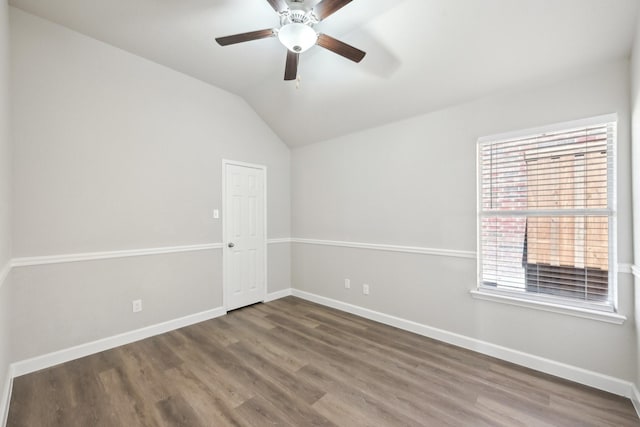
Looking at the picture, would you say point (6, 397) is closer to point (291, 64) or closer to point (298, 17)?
point (291, 64)

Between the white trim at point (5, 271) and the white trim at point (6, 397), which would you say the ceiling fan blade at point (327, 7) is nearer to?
the white trim at point (5, 271)

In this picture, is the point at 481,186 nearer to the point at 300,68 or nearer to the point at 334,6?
the point at 334,6

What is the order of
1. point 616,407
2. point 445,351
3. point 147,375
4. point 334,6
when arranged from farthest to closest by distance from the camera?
point 445,351 → point 147,375 → point 616,407 → point 334,6

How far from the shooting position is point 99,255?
9.08 feet

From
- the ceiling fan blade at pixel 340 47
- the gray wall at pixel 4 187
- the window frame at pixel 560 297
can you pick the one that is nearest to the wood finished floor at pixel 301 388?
the gray wall at pixel 4 187

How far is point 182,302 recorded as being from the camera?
3357 millimetres

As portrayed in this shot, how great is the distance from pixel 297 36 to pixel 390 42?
98 cm

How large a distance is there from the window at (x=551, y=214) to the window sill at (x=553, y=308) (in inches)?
2.6

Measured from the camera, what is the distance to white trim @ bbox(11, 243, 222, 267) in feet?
7.90

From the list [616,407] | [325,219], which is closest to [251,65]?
[325,219]

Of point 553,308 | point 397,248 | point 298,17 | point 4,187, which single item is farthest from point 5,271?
point 553,308

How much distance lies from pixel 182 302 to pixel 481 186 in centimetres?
358

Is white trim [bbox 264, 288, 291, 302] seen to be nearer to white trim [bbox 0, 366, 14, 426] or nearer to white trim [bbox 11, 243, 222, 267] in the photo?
white trim [bbox 11, 243, 222, 267]

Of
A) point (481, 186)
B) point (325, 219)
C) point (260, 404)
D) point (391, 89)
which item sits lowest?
point (260, 404)
